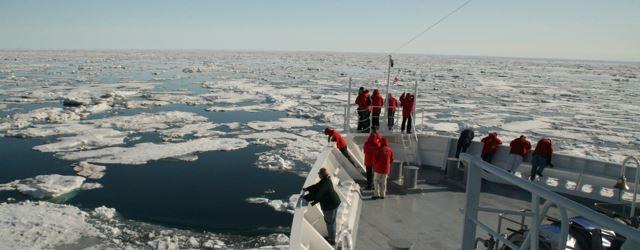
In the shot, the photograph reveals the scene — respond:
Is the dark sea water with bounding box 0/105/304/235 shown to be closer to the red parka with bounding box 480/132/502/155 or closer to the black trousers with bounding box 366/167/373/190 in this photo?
the black trousers with bounding box 366/167/373/190

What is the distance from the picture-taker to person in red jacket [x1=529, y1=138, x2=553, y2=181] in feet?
21.7

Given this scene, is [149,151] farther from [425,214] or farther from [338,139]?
[425,214]

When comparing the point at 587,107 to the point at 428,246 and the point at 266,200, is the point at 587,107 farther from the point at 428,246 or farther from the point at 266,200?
the point at 428,246

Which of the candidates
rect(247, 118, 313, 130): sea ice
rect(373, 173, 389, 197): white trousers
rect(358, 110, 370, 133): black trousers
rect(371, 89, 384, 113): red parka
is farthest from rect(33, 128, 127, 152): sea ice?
rect(373, 173, 389, 197): white trousers

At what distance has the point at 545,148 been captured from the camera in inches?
261

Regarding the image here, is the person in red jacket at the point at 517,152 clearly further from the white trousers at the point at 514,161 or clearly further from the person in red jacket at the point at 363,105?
the person in red jacket at the point at 363,105

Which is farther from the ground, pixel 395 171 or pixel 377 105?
pixel 377 105

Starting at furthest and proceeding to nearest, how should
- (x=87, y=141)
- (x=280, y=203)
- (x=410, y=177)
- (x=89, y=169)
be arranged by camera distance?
1. (x=87, y=141)
2. (x=89, y=169)
3. (x=280, y=203)
4. (x=410, y=177)

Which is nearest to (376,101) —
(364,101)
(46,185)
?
(364,101)

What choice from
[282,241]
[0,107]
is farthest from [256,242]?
[0,107]

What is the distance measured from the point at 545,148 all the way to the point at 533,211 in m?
5.21

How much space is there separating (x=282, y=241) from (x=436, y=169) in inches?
124

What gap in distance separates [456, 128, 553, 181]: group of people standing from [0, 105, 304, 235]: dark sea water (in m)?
4.03

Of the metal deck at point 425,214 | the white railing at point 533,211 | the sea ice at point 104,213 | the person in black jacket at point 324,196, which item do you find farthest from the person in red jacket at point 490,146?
the sea ice at point 104,213
